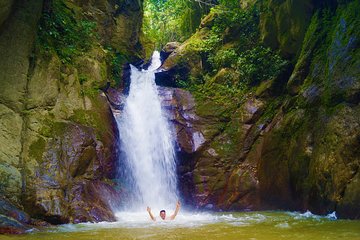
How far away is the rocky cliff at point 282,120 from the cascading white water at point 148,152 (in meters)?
0.54

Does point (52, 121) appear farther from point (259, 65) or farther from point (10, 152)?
point (259, 65)

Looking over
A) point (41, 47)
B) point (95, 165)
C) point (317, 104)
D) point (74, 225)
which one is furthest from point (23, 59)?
point (317, 104)

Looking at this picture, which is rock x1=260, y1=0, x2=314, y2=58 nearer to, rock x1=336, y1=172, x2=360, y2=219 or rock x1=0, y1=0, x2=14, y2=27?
rock x1=336, y1=172, x2=360, y2=219

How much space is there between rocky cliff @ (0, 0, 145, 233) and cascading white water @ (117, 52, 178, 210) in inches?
40.8

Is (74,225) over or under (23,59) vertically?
under

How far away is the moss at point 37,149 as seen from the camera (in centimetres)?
923

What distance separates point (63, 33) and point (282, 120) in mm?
7964

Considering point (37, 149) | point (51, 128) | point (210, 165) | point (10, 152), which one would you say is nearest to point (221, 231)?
point (37, 149)

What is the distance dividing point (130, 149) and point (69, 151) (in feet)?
11.1

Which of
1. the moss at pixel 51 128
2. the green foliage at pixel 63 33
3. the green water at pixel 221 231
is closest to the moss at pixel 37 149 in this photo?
the moss at pixel 51 128

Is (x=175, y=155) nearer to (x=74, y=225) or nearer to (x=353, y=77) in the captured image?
(x=74, y=225)

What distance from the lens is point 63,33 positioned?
41.2ft

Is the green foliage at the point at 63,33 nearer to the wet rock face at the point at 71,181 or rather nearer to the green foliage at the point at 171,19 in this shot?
the wet rock face at the point at 71,181

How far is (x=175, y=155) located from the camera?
1362 cm
